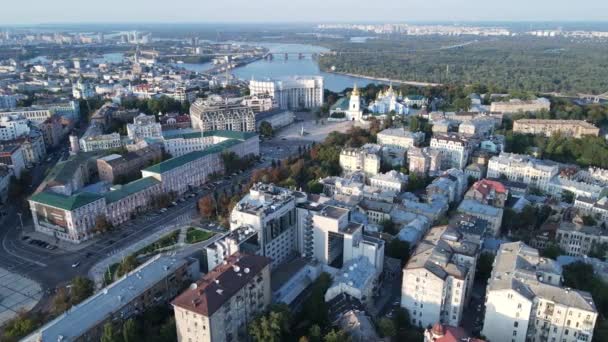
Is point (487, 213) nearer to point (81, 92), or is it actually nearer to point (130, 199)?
point (130, 199)

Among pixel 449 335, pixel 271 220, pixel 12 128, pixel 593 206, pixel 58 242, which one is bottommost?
pixel 58 242

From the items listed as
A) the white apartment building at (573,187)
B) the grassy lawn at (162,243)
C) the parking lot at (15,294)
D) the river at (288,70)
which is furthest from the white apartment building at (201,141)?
the river at (288,70)

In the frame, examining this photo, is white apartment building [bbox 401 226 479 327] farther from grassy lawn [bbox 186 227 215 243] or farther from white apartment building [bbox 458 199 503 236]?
grassy lawn [bbox 186 227 215 243]

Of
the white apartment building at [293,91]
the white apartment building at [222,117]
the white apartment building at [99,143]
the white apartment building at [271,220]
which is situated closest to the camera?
the white apartment building at [271,220]

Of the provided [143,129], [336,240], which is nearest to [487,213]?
[336,240]

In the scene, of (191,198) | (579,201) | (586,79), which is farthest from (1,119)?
(586,79)

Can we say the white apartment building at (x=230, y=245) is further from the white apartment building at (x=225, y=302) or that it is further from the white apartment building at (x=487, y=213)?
the white apartment building at (x=487, y=213)

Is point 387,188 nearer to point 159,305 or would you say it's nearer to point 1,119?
point 159,305
